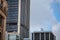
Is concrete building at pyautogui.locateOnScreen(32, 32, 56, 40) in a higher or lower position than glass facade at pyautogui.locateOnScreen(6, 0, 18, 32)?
lower

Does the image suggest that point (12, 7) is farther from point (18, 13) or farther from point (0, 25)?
point (0, 25)

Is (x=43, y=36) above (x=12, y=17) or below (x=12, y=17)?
below

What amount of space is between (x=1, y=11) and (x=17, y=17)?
9531 cm

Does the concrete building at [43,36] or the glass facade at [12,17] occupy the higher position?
the glass facade at [12,17]

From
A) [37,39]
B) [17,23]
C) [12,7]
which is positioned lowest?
[37,39]

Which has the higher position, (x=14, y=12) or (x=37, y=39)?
(x=14, y=12)

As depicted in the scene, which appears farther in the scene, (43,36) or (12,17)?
(12,17)

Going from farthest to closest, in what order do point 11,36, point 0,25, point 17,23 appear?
point 17,23 → point 11,36 → point 0,25

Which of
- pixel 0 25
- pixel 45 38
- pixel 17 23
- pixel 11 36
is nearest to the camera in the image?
pixel 0 25

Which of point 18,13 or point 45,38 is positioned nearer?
point 45,38

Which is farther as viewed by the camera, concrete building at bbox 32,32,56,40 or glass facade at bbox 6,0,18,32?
glass facade at bbox 6,0,18,32

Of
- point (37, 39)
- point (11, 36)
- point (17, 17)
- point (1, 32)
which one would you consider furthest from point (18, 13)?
point (1, 32)

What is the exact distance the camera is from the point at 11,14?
131m

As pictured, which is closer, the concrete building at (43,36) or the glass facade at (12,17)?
the concrete building at (43,36)
